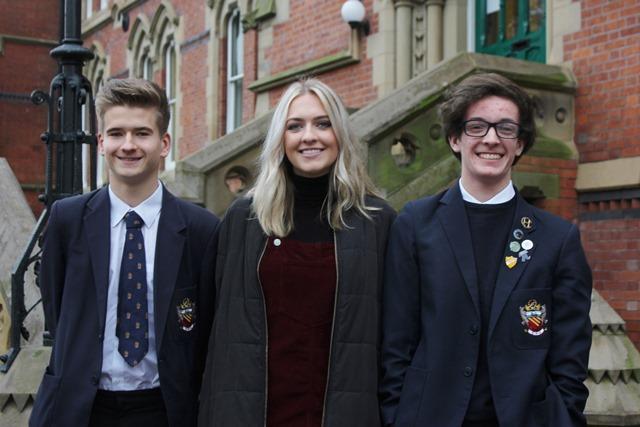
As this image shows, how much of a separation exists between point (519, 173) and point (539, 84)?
0.77 m

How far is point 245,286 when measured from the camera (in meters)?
3.07

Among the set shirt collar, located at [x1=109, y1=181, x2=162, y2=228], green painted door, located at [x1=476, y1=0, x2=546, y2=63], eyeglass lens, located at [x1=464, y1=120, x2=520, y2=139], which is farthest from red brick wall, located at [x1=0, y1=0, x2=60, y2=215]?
eyeglass lens, located at [x1=464, y1=120, x2=520, y2=139]

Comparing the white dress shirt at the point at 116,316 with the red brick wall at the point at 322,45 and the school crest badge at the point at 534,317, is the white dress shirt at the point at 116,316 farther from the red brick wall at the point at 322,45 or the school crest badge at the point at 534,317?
the red brick wall at the point at 322,45

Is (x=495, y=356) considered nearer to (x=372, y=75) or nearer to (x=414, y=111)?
(x=414, y=111)

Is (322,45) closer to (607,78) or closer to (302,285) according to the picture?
(607,78)

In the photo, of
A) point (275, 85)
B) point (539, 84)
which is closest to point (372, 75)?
point (275, 85)

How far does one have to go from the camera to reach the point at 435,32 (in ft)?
31.4

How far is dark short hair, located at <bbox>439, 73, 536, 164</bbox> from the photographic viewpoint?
10.0ft

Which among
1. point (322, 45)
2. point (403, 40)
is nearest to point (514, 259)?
point (403, 40)

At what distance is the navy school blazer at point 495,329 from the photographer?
2.86 meters

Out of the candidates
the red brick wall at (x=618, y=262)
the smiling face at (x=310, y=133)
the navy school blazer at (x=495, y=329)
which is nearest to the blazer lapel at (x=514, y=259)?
the navy school blazer at (x=495, y=329)

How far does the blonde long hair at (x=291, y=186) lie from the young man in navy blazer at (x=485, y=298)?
20cm

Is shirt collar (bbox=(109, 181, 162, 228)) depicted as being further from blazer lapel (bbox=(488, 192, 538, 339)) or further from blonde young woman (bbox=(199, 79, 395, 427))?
blazer lapel (bbox=(488, 192, 538, 339))

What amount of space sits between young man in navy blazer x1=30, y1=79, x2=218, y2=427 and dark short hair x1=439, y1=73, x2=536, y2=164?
0.97 metres
